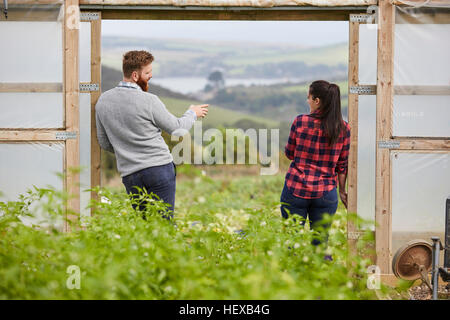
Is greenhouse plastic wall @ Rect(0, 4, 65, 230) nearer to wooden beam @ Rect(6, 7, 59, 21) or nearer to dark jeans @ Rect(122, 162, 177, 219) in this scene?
wooden beam @ Rect(6, 7, 59, 21)

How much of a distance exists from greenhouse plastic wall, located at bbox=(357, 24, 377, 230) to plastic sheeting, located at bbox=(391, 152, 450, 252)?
19 cm

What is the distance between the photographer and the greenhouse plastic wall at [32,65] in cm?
476

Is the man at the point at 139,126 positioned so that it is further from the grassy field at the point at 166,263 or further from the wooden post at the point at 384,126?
the wooden post at the point at 384,126

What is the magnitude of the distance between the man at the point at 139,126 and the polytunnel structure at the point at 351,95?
2.61ft

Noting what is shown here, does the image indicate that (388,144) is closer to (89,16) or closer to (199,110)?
(199,110)

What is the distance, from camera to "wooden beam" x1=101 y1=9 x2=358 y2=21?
483 centimetres

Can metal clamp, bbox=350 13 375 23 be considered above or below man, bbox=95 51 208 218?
above

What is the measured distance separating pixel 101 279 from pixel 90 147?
2972 millimetres

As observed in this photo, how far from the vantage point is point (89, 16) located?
189 inches

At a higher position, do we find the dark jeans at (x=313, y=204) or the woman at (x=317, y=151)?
the woman at (x=317, y=151)

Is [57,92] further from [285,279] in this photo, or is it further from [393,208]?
[285,279]

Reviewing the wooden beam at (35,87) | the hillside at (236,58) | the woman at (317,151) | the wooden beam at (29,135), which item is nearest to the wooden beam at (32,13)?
the wooden beam at (35,87)

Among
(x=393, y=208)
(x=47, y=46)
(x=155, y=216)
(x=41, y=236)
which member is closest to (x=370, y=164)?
(x=393, y=208)

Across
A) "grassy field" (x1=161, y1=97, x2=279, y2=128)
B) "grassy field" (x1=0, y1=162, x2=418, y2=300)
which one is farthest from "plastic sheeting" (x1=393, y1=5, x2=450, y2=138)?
"grassy field" (x1=161, y1=97, x2=279, y2=128)
